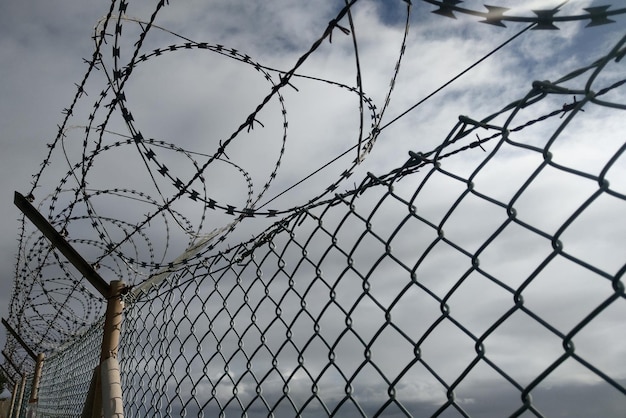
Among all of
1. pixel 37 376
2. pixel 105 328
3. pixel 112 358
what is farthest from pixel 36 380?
pixel 112 358

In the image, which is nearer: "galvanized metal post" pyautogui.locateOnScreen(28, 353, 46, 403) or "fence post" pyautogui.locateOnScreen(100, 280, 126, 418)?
"fence post" pyautogui.locateOnScreen(100, 280, 126, 418)

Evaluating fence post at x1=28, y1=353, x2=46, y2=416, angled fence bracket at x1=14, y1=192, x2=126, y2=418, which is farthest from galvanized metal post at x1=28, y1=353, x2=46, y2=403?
angled fence bracket at x1=14, y1=192, x2=126, y2=418

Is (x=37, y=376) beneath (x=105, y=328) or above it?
above

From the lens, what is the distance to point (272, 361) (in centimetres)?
201

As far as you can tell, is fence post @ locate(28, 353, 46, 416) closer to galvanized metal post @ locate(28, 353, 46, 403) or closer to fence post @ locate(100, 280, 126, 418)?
galvanized metal post @ locate(28, 353, 46, 403)

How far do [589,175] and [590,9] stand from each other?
344 mm

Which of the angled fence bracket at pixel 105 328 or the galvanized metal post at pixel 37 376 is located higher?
the galvanized metal post at pixel 37 376

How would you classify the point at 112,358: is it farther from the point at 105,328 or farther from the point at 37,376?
the point at 37,376

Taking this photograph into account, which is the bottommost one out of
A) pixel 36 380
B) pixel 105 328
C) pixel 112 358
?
pixel 112 358

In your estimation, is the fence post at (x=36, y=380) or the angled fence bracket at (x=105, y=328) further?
the fence post at (x=36, y=380)

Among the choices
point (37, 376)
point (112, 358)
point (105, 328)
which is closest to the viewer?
point (112, 358)

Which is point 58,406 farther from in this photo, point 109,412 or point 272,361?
point 272,361

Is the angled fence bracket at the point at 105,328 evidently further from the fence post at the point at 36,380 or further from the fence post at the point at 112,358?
the fence post at the point at 36,380

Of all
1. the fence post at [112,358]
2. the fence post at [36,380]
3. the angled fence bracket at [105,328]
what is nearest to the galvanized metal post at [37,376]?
the fence post at [36,380]
